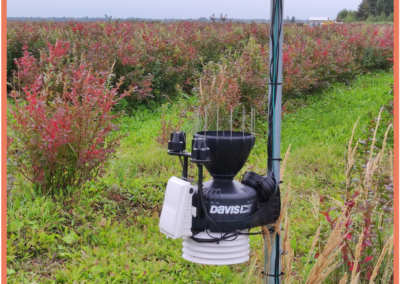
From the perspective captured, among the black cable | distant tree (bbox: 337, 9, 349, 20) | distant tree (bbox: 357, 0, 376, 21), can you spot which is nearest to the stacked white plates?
the black cable

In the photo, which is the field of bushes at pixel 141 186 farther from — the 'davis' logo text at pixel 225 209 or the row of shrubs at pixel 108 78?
the 'davis' logo text at pixel 225 209

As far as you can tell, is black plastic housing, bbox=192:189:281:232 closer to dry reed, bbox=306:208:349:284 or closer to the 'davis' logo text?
the 'davis' logo text

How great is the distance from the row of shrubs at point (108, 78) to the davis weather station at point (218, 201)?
202mm

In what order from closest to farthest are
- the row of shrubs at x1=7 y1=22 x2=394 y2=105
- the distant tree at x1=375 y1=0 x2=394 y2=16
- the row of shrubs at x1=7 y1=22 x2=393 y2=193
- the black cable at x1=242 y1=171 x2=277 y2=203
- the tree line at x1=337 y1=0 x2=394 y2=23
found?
the black cable at x1=242 y1=171 x2=277 y2=203 → the row of shrubs at x1=7 y1=22 x2=393 y2=193 → the row of shrubs at x1=7 y1=22 x2=394 y2=105 → the tree line at x1=337 y1=0 x2=394 y2=23 → the distant tree at x1=375 y1=0 x2=394 y2=16

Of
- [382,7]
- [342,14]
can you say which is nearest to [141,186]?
[342,14]

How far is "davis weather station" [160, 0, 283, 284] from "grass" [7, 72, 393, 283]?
0.67m

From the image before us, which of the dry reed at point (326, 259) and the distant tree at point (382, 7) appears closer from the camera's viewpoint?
the dry reed at point (326, 259)

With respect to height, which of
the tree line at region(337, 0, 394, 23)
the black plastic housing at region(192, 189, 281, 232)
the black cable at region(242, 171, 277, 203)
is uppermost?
the tree line at region(337, 0, 394, 23)

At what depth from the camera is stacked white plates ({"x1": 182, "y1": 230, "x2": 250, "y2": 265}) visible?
1657 mm

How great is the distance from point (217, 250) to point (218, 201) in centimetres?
19

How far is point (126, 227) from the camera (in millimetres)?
3398

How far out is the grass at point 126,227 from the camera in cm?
278

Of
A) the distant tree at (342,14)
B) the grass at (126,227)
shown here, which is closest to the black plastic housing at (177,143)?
the grass at (126,227)

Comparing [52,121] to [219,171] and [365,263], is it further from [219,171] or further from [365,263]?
[365,263]
